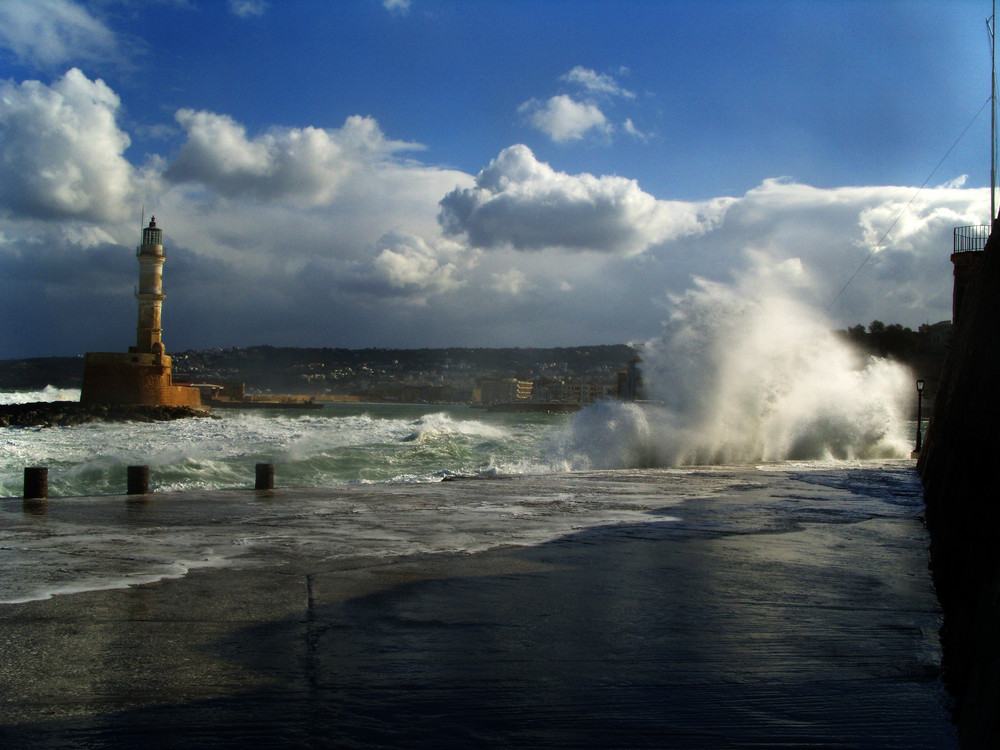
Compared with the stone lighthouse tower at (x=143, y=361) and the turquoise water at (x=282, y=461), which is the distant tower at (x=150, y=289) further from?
the turquoise water at (x=282, y=461)

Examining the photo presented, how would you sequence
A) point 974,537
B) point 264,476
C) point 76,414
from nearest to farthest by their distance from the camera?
1. point 974,537
2. point 264,476
3. point 76,414

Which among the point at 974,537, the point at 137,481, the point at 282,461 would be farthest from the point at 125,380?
the point at 974,537

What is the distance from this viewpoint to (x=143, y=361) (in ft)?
195

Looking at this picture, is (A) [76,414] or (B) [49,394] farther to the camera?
(B) [49,394]

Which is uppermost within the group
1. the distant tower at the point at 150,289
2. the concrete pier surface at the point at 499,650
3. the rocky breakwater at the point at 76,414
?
the distant tower at the point at 150,289

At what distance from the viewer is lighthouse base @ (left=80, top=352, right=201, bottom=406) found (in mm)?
58531

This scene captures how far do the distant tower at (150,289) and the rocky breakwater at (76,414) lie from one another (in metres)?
5.12

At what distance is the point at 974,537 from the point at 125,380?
6191cm

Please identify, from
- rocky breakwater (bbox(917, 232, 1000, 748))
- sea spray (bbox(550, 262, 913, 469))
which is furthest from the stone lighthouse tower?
rocky breakwater (bbox(917, 232, 1000, 748))

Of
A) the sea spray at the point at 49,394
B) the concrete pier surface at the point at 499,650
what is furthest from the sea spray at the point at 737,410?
the sea spray at the point at 49,394

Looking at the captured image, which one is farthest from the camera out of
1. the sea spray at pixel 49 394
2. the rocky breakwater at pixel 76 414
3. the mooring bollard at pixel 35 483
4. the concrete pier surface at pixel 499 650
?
the sea spray at pixel 49 394

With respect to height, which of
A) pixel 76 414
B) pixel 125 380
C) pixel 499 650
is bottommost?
pixel 76 414

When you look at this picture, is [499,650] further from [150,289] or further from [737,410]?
[150,289]

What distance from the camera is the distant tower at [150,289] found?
191 ft
